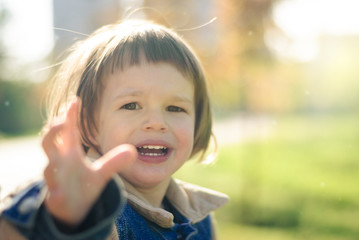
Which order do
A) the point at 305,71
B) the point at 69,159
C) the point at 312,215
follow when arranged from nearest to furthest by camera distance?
the point at 69,159
the point at 312,215
the point at 305,71

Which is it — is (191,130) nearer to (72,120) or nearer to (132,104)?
(132,104)

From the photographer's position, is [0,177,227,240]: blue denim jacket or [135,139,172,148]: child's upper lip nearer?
[0,177,227,240]: blue denim jacket

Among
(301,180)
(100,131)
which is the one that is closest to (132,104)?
(100,131)

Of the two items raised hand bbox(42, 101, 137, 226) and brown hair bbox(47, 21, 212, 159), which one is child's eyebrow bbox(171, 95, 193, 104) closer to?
brown hair bbox(47, 21, 212, 159)

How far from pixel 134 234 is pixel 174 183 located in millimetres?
525

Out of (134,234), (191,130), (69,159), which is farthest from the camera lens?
(191,130)

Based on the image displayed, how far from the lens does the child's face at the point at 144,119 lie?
1619 millimetres

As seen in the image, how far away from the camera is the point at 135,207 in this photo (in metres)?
1.56

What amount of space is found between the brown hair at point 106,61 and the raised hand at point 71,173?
71cm

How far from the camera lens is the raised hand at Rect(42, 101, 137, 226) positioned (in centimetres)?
94

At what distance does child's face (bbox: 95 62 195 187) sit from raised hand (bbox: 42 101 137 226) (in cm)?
62

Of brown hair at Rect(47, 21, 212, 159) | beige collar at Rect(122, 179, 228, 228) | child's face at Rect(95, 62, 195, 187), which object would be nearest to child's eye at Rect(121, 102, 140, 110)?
child's face at Rect(95, 62, 195, 187)

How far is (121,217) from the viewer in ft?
4.77

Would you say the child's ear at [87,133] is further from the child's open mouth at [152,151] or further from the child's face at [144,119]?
the child's open mouth at [152,151]
